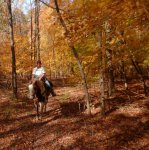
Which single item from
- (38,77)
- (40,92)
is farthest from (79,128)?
(38,77)

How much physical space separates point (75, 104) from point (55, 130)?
5.54 metres

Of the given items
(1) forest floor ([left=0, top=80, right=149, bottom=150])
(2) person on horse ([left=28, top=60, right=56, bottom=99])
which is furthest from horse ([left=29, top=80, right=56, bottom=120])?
(1) forest floor ([left=0, top=80, right=149, bottom=150])

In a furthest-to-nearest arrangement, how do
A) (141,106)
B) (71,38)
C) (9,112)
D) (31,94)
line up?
(9,112) → (141,106) → (31,94) → (71,38)

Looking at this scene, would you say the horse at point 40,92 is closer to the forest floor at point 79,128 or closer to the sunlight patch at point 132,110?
the forest floor at point 79,128

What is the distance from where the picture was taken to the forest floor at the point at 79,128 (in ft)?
35.8

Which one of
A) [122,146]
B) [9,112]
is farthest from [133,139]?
[9,112]

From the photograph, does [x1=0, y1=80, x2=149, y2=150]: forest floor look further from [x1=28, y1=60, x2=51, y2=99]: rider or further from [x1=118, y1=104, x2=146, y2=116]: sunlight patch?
[x1=28, y1=60, x2=51, y2=99]: rider

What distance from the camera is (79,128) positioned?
41.9 ft

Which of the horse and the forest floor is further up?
the horse

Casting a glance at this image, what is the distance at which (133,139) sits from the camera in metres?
11.2

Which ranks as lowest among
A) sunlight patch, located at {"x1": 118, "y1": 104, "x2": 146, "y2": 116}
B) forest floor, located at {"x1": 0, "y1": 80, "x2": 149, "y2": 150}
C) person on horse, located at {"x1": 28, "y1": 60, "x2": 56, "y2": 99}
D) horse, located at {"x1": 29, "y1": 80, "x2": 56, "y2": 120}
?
forest floor, located at {"x1": 0, "y1": 80, "x2": 149, "y2": 150}

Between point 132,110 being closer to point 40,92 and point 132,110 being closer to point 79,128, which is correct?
point 79,128

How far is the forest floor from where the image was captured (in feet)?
35.8

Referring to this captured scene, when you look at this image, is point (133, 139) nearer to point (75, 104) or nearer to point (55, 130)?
point (55, 130)
